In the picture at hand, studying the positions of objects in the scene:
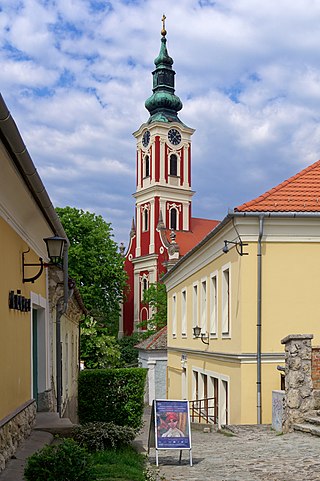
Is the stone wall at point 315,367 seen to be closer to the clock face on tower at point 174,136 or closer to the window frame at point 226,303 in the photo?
the window frame at point 226,303

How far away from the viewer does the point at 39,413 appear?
38.2 ft

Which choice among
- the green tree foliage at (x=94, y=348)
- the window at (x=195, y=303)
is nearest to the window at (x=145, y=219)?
the green tree foliage at (x=94, y=348)

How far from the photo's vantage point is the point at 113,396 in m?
17.3

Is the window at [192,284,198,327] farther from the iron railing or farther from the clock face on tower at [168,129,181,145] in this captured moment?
the clock face on tower at [168,129,181,145]

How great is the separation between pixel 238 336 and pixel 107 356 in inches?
909

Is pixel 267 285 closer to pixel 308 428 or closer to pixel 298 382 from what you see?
pixel 298 382

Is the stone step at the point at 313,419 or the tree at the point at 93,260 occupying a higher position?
the tree at the point at 93,260

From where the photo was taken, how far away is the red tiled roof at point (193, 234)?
62.6 m

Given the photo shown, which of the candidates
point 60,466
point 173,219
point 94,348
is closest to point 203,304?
point 94,348

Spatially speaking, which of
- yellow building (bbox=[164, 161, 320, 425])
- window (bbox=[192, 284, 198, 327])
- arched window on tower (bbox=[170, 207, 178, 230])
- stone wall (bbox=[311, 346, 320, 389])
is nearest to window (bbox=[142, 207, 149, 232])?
arched window on tower (bbox=[170, 207, 178, 230])

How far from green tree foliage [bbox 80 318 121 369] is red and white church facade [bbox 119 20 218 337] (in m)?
22.1

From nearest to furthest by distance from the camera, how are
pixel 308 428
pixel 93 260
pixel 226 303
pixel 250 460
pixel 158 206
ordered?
pixel 250 460, pixel 308 428, pixel 226 303, pixel 93 260, pixel 158 206

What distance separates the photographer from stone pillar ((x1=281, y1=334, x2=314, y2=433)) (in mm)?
12469

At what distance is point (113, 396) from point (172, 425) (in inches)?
286
